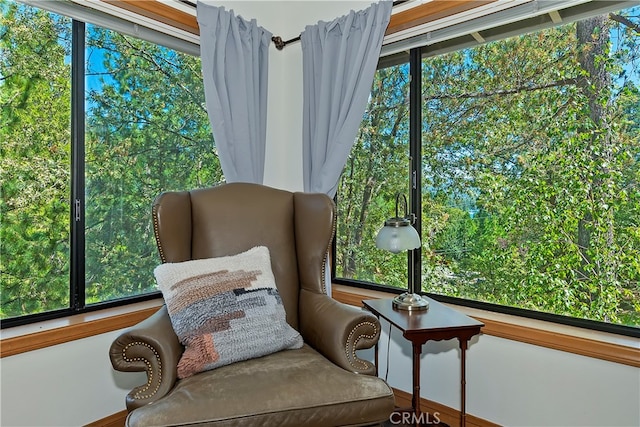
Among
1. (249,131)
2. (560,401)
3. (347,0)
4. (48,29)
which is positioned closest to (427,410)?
(560,401)

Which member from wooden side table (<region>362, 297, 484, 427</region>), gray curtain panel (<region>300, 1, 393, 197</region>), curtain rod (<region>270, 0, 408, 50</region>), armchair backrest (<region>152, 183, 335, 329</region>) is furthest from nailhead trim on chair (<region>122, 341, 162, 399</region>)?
curtain rod (<region>270, 0, 408, 50</region>)

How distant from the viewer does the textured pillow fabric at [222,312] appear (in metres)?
1.43

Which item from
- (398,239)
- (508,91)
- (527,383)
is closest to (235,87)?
(398,239)

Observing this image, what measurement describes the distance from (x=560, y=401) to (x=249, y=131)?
1.92m

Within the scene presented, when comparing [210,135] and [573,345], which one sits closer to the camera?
[573,345]

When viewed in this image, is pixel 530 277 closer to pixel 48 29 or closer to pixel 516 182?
pixel 516 182

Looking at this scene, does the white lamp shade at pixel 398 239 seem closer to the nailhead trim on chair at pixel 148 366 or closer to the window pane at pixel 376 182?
the window pane at pixel 376 182

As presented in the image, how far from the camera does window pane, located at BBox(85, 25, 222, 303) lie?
195cm

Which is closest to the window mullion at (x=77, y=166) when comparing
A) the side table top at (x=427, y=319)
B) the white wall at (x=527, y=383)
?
the side table top at (x=427, y=319)

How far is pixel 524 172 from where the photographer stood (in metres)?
1.88

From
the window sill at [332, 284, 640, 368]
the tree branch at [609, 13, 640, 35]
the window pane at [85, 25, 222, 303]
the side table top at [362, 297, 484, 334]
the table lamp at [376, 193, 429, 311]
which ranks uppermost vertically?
the tree branch at [609, 13, 640, 35]

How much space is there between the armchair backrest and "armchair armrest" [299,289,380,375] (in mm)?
234

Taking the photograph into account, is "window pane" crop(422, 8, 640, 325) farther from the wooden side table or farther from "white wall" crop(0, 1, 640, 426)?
the wooden side table

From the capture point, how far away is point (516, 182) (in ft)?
6.25
